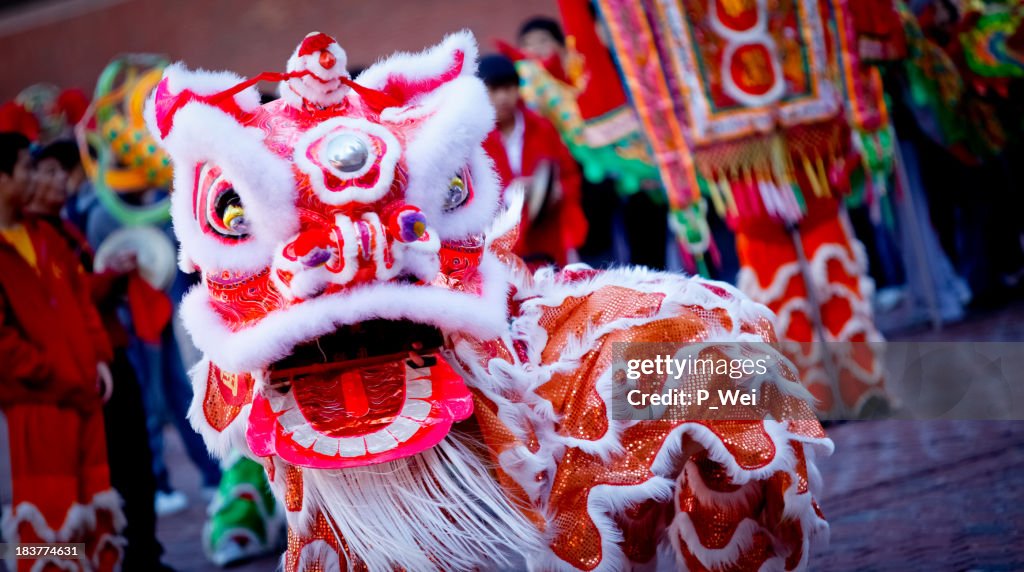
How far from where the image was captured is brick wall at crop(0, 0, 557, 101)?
9789mm

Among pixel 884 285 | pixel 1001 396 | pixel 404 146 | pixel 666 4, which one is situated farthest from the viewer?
pixel 884 285

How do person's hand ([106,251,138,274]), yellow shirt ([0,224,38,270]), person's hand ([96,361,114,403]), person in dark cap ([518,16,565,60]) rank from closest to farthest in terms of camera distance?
yellow shirt ([0,224,38,270])
person's hand ([96,361,114,403])
person's hand ([106,251,138,274])
person in dark cap ([518,16,565,60])

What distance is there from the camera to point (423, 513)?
2186mm

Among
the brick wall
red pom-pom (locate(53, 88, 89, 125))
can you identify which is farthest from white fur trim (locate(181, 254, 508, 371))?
the brick wall

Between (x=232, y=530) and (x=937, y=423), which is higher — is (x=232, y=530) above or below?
above

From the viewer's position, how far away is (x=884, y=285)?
8.08 metres

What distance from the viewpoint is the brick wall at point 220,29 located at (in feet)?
32.1

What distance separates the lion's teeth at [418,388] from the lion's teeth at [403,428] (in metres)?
0.06

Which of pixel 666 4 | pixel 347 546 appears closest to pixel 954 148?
pixel 666 4

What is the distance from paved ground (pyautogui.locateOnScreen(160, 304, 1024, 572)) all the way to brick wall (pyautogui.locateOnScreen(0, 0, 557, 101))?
18.6 ft

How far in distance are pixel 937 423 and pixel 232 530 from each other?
266 centimetres

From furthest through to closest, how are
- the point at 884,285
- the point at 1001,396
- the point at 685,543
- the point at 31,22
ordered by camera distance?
the point at 31,22
the point at 884,285
the point at 1001,396
the point at 685,543

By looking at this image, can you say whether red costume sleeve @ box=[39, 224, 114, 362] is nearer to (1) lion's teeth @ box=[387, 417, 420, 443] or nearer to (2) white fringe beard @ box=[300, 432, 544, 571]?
(2) white fringe beard @ box=[300, 432, 544, 571]

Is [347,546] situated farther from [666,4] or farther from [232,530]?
[666,4]
